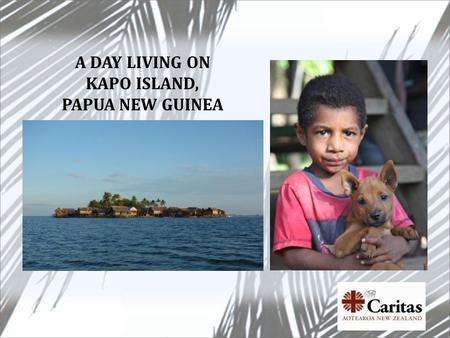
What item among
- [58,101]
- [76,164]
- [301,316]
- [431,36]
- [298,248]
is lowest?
[301,316]

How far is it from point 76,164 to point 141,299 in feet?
2.25

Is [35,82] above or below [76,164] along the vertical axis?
above

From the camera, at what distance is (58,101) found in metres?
3.08

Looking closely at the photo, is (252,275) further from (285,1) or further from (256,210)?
(285,1)

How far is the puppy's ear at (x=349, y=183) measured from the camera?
3.06 metres

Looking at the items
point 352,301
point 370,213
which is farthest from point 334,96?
point 352,301

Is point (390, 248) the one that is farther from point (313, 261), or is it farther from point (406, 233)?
point (313, 261)

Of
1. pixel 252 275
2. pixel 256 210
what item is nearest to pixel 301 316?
pixel 252 275

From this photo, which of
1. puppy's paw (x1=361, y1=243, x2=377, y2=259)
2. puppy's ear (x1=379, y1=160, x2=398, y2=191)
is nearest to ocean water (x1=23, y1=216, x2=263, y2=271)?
puppy's paw (x1=361, y1=243, x2=377, y2=259)

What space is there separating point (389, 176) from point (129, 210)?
3.92ft

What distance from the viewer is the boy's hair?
3.08 metres

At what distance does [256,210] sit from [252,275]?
0.98 feet

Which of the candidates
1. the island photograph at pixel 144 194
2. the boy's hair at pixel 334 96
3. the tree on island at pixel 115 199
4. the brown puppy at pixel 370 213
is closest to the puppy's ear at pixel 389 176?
the brown puppy at pixel 370 213

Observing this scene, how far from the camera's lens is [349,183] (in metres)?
3.07
